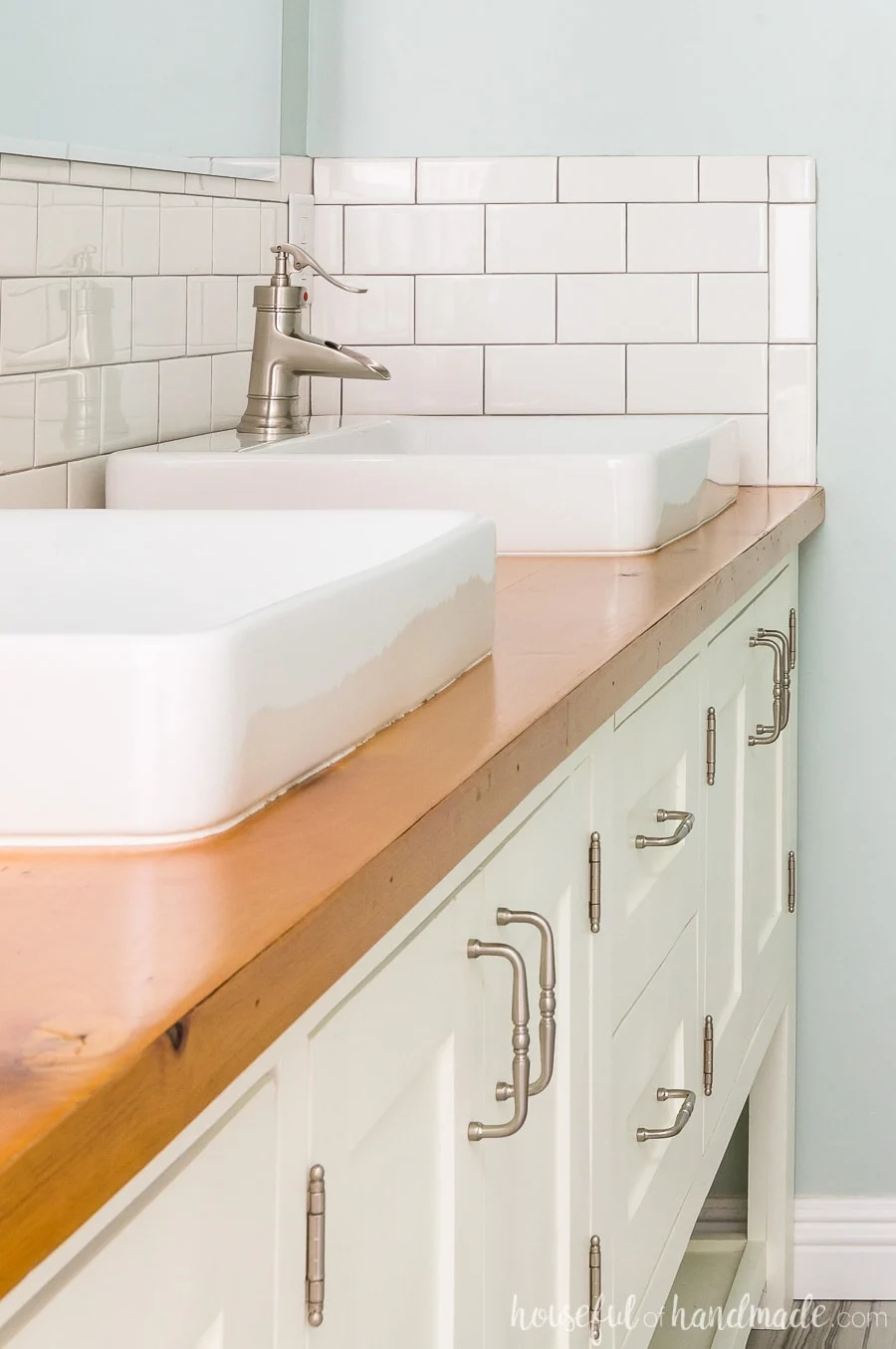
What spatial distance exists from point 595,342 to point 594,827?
1.26 m

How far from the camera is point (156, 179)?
1756mm

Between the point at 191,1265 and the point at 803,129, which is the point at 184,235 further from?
the point at 191,1265

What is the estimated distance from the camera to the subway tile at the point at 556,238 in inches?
87.5

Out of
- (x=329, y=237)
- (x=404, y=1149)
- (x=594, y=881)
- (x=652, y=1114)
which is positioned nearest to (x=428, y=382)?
(x=329, y=237)

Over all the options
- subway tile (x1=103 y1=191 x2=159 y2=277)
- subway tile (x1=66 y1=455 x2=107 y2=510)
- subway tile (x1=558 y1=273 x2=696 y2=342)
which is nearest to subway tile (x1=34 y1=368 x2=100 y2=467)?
subway tile (x1=66 y1=455 x2=107 y2=510)

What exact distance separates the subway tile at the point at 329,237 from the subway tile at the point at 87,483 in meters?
0.74

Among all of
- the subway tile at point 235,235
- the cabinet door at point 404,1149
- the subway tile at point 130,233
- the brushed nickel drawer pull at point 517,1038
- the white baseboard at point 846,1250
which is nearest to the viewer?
the cabinet door at point 404,1149

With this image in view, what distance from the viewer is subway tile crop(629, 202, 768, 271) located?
2.20m

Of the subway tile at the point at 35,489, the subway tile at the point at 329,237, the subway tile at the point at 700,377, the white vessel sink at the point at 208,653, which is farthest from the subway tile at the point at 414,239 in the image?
the white vessel sink at the point at 208,653

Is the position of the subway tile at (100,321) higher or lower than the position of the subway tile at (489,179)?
lower

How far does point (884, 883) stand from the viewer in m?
2.30

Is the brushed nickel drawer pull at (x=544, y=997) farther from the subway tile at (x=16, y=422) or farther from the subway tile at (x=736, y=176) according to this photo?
the subway tile at (x=736, y=176)

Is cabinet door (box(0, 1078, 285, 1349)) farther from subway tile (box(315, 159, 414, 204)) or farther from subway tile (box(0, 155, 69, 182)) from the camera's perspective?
subway tile (box(315, 159, 414, 204))

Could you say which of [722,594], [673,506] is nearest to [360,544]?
[722,594]
